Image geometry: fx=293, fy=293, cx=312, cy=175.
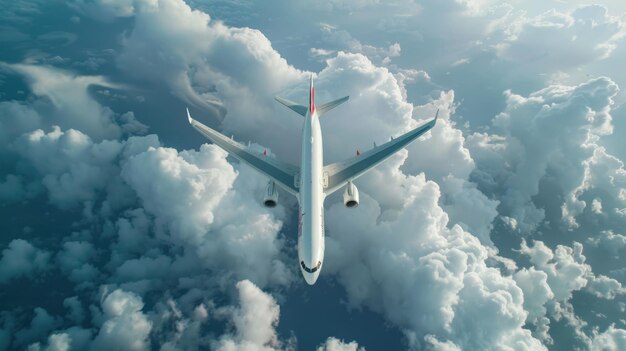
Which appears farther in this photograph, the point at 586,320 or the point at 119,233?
the point at 119,233

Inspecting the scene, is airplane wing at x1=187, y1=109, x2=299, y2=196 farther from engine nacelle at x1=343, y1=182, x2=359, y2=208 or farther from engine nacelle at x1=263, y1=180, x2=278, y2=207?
engine nacelle at x1=343, y1=182, x2=359, y2=208

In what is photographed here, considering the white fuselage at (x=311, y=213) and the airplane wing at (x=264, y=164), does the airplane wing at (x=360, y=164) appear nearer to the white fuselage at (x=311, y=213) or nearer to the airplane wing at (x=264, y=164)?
the white fuselage at (x=311, y=213)

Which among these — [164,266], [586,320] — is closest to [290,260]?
[164,266]

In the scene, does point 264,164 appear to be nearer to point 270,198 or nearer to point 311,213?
point 270,198

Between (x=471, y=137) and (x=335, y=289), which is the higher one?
(x=471, y=137)

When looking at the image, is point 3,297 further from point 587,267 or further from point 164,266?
point 587,267

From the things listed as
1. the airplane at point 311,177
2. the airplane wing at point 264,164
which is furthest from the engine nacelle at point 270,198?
the airplane wing at point 264,164

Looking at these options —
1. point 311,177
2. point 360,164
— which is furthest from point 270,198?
point 360,164
